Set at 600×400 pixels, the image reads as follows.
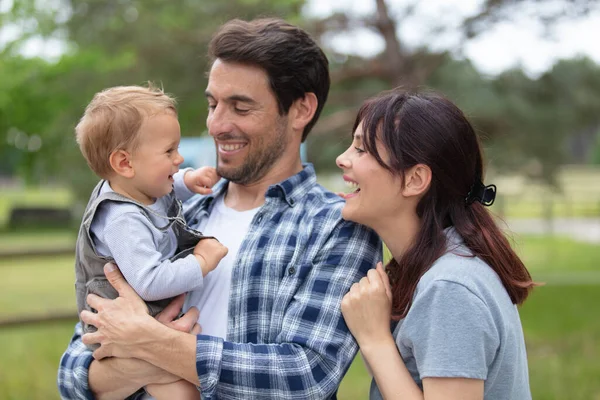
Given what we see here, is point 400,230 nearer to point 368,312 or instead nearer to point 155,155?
point 368,312

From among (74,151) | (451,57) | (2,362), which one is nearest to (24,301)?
(74,151)

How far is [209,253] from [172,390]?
38cm

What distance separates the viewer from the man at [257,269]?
6.20 feet

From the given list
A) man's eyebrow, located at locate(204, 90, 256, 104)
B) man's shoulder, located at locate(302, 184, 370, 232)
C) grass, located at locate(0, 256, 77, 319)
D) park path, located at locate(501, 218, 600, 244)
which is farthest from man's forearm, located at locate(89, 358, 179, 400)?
park path, located at locate(501, 218, 600, 244)

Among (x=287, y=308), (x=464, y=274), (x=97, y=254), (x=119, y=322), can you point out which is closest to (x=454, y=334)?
(x=464, y=274)

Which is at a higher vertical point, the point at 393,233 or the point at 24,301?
the point at 393,233

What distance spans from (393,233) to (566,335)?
19.0ft

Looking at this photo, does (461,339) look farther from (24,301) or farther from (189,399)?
(24,301)

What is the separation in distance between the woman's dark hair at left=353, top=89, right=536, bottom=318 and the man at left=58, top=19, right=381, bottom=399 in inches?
8.4

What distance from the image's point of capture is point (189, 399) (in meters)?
1.98

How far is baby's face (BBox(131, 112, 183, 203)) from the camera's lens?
2.05 metres

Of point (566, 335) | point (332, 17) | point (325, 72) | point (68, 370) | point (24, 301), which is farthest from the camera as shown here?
point (24, 301)

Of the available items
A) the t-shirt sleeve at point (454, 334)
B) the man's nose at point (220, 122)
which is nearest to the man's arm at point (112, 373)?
the man's nose at point (220, 122)

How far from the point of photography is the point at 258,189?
2.37m
